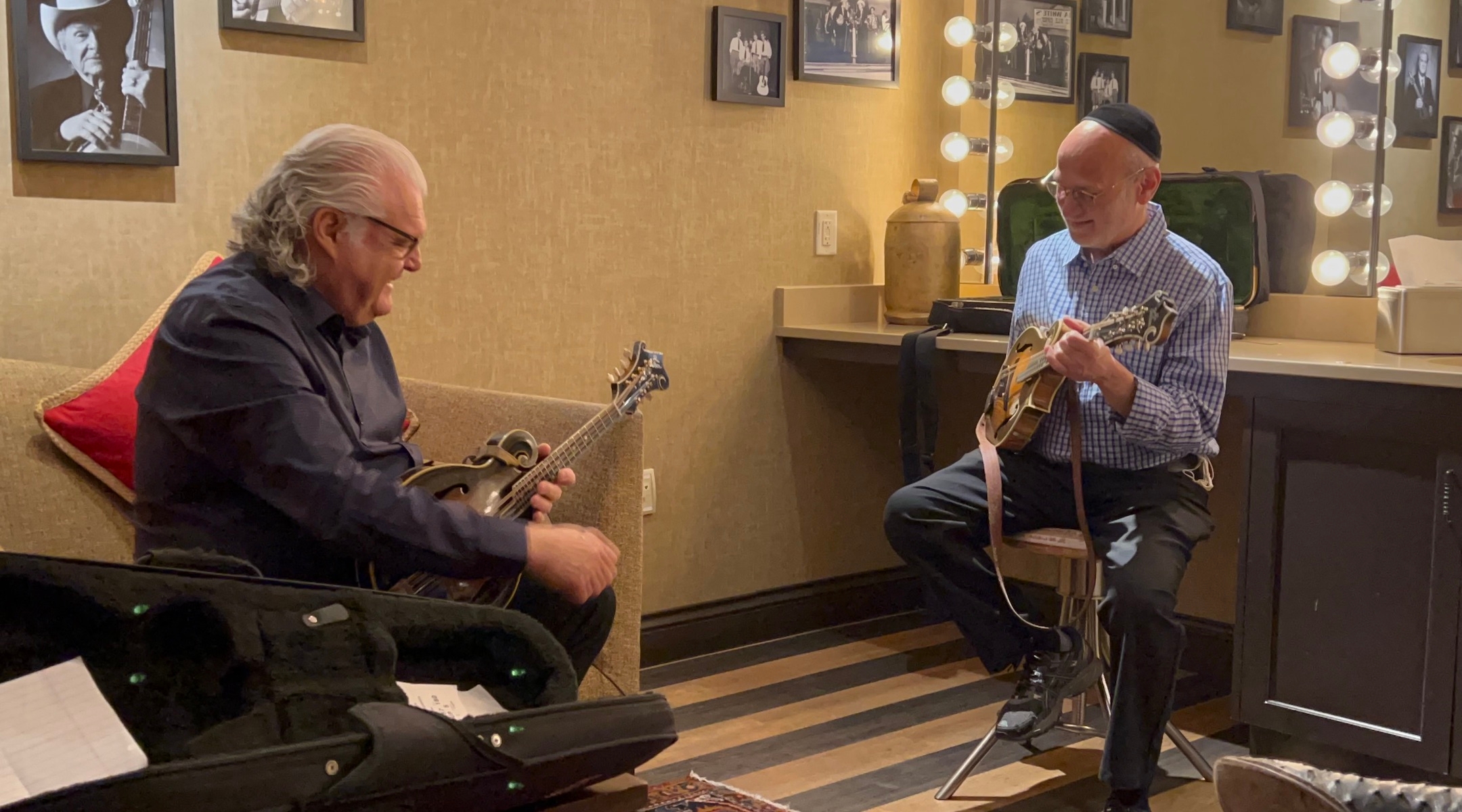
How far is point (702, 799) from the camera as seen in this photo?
230cm

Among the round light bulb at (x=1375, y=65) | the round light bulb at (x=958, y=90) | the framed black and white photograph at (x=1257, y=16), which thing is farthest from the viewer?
the round light bulb at (x=958, y=90)

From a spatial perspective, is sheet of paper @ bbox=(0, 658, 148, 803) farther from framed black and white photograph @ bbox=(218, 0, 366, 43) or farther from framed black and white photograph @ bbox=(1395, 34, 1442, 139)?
framed black and white photograph @ bbox=(1395, 34, 1442, 139)

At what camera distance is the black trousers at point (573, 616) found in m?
1.98

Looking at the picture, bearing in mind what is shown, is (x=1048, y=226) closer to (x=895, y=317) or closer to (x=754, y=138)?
(x=895, y=317)

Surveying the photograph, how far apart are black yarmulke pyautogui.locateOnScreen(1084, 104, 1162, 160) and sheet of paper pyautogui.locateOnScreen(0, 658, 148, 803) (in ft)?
6.20

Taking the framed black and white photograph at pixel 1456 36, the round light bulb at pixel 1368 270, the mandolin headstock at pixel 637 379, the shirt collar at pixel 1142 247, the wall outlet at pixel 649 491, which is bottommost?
the wall outlet at pixel 649 491

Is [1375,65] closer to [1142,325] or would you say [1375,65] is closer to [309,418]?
[1142,325]

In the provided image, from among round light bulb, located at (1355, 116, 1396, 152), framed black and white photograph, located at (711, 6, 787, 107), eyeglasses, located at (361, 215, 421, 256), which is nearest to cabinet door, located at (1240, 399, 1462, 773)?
round light bulb, located at (1355, 116, 1396, 152)

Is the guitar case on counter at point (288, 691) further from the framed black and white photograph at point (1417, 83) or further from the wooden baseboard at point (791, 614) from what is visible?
the framed black and white photograph at point (1417, 83)

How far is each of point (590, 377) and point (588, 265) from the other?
0.80 ft

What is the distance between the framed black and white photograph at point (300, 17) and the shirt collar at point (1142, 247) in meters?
1.45

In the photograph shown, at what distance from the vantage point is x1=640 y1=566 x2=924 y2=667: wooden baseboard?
3.15 metres

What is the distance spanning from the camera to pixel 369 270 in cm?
188

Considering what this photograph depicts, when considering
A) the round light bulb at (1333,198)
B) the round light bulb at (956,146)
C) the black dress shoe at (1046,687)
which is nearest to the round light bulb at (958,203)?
the round light bulb at (956,146)
